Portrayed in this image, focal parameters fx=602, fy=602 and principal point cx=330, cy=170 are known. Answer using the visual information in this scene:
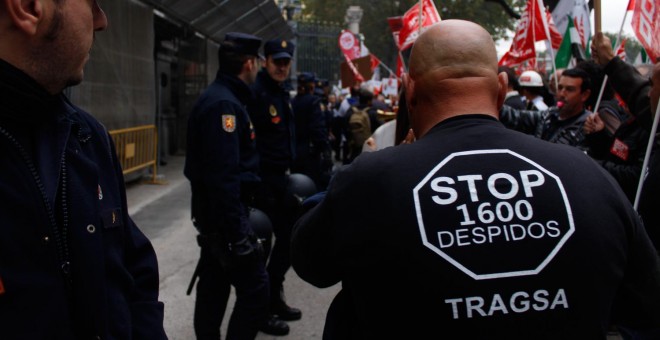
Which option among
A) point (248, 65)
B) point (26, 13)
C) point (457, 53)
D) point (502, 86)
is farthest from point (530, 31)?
point (26, 13)

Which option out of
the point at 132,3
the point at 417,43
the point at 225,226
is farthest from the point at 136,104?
the point at 417,43

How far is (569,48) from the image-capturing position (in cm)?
713

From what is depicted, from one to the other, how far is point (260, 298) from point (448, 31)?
2312mm

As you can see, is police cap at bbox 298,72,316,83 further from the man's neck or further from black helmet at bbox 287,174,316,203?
the man's neck

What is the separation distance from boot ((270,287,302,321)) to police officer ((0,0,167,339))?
301cm

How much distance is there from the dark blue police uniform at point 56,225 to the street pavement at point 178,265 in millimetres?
2849

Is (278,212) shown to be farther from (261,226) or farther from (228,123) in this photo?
(228,123)

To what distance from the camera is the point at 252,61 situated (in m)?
3.79

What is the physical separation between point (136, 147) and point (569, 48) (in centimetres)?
668

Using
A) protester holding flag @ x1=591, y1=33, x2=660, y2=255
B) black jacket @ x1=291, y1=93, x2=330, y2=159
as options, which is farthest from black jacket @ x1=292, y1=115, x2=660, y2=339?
black jacket @ x1=291, y1=93, x2=330, y2=159

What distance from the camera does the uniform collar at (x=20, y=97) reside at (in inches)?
52.7

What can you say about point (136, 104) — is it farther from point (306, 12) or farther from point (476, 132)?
point (306, 12)


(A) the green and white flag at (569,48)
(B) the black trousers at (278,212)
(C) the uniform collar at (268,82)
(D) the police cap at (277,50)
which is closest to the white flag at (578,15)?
(A) the green and white flag at (569,48)

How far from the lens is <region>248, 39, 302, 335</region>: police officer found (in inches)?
176
